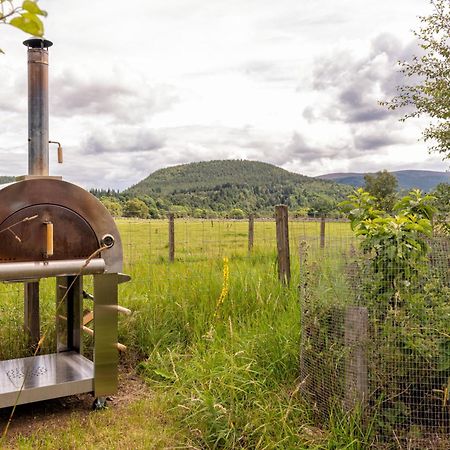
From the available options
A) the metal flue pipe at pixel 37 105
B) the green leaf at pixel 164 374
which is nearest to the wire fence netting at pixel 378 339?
the green leaf at pixel 164 374

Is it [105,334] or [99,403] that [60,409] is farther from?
[105,334]

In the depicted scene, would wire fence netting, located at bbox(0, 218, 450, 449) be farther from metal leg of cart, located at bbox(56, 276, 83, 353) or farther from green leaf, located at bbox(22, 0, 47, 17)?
green leaf, located at bbox(22, 0, 47, 17)

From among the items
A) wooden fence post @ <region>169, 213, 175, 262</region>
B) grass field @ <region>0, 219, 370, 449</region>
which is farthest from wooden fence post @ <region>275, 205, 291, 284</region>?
wooden fence post @ <region>169, 213, 175, 262</region>

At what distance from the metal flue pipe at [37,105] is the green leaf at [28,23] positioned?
365 cm

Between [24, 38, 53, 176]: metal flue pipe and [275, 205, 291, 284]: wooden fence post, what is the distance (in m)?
2.91

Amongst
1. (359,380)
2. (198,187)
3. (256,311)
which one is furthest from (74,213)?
(198,187)

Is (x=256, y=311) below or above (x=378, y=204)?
below

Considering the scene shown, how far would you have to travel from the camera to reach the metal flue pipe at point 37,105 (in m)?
4.22

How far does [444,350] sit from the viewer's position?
3.19 metres

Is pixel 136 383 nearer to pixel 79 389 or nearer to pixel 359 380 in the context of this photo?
pixel 79 389

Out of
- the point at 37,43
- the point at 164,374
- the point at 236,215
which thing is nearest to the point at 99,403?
the point at 164,374

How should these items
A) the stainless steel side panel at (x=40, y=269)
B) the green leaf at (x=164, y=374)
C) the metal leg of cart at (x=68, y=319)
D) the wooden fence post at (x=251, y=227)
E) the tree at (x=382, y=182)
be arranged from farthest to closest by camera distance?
1. the tree at (x=382, y=182)
2. the wooden fence post at (x=251, y=227)
3. the metal leg of cart at (x=68, y=319)
4. the green leaf at (x=164, y=374)
5. the stainless steel side panel at (x=40, y=269)

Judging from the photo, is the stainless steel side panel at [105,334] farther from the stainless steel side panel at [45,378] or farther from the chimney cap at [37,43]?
the chimney cap at [37,43]

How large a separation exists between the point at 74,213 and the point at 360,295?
215 cm
